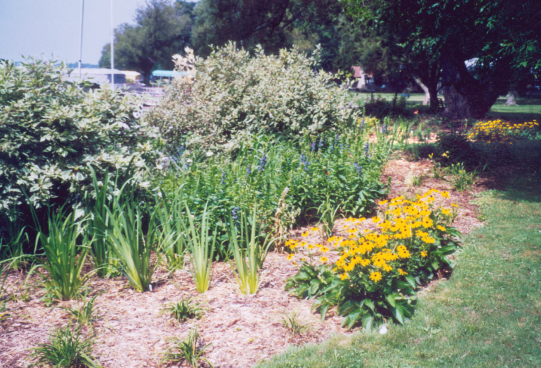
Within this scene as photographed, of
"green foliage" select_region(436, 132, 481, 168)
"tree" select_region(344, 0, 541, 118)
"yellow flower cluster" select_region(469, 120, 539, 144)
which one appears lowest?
"green foliage" select_region(436, 132, 481, 168)

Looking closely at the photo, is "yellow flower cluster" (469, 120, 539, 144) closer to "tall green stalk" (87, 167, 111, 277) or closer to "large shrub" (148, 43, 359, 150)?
"large shrub" (148, 43, 359, 150)

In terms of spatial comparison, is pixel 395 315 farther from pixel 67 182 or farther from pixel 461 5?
pixel 461 5

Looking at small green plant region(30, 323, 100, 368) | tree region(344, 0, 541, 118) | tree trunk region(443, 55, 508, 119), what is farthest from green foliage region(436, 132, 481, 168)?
small green plant region(30, 323, 100, 368)

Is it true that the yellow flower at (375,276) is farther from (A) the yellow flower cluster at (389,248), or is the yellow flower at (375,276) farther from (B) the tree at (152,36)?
(B) the tree at (152,36)

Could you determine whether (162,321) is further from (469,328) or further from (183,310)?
(469,328)

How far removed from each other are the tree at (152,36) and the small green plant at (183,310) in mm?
54859

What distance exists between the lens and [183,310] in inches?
119

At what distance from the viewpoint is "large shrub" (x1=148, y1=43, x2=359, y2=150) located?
729cm

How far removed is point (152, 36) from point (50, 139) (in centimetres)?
5468

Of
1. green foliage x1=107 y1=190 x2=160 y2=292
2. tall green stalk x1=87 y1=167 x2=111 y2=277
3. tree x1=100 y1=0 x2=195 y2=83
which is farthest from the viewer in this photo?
tree x1=100 y1=0 x2=195 y2=83

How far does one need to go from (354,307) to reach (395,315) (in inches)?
12.0

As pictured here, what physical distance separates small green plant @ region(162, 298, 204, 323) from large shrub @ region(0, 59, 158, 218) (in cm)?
158

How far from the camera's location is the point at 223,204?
164 inches

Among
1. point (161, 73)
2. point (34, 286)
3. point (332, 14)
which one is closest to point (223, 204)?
point (34, 286)
